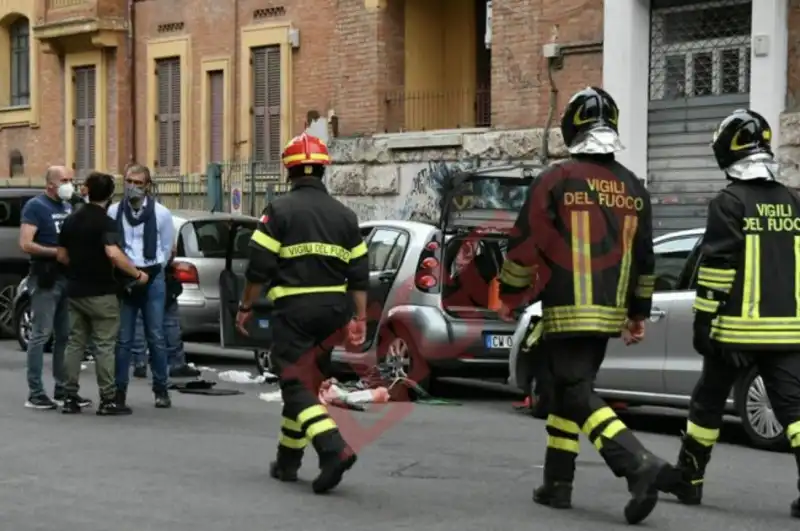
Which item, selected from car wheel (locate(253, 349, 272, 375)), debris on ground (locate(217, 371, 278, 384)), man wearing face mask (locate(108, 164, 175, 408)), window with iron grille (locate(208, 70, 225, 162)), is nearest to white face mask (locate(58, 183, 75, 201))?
man wearing face mask (locate(108, 164, 175, 408))

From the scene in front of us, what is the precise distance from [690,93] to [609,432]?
12.2m

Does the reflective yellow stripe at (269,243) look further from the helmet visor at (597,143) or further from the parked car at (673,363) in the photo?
the parked car at (673,363)

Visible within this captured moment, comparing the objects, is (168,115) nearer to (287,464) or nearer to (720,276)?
(287,464)

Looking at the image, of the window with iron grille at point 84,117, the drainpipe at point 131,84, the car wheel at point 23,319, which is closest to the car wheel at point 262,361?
the car wheel at point 23,319

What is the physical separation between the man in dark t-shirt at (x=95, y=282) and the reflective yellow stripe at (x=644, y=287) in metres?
5.05

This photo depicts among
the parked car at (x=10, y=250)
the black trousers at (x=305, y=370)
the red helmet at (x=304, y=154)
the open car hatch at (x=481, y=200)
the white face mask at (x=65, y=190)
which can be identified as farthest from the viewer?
the parked car at (x=10, y=250)

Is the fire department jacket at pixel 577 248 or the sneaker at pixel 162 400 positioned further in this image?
the sneaker at pixel 162 400

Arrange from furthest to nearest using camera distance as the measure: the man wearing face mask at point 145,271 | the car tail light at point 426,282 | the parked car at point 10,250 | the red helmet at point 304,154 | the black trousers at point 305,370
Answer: the parked car at point 10,250
the car tail light at point 426,282
the man wearing face mask at point 145,271
the red helmet at point 304,154
the black trousers at point 305,370

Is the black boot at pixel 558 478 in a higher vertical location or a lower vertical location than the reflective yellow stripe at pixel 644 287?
lower

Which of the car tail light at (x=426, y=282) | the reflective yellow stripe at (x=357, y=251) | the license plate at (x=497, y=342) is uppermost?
the reflective yellow stripe at (x=357, y=251)

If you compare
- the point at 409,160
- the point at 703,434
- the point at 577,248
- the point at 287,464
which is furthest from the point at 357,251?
the point at 409,160

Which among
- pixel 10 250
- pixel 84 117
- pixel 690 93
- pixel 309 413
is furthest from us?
pixel 84 117

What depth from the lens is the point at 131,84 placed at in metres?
29.2

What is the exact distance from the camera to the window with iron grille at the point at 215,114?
89.2ft
